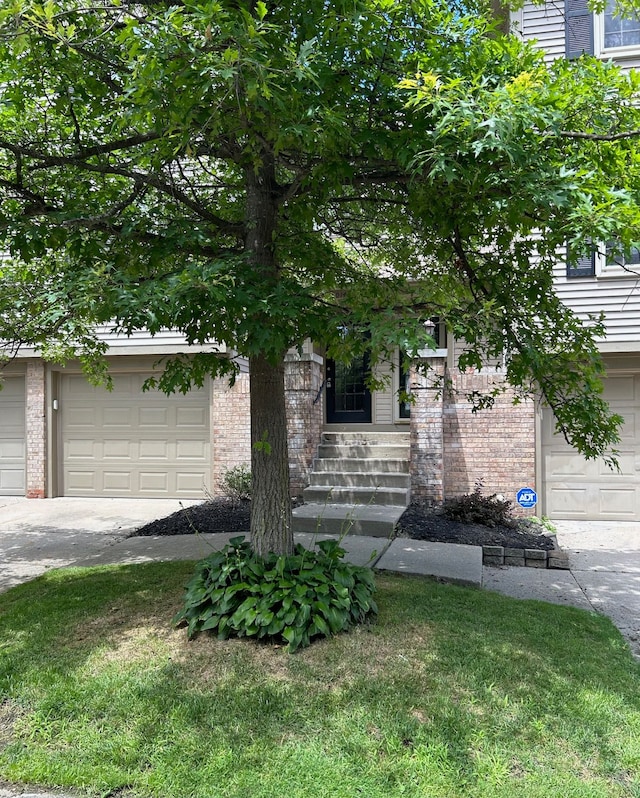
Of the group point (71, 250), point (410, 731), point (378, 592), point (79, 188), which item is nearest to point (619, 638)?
point (378, 592)

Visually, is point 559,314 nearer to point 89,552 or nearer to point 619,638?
point 619,638

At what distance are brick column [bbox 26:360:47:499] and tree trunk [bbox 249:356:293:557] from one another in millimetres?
7945

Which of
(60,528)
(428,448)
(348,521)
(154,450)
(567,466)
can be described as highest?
(428,448)

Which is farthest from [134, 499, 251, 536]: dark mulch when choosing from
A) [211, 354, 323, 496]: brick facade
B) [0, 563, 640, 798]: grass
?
[0, 563, 640, 798]: grass

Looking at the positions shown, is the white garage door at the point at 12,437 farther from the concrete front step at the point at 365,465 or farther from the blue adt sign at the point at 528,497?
the blue adt sign at the point at 528,497

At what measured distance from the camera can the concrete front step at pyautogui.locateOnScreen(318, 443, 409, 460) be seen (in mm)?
9070

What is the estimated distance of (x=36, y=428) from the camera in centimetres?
1085

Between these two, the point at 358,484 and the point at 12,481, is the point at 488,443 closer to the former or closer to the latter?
the point at 358,484

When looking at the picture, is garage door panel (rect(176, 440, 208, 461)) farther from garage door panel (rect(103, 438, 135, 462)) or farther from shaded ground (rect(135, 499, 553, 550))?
shaded ground (rect(135, 499, 553, 550))

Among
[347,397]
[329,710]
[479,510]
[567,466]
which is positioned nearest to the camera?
[329,710]

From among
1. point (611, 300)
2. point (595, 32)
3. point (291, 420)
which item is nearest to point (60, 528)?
point (291, 420)

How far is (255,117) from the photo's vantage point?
10.8ft

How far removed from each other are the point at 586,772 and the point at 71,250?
13.2ft

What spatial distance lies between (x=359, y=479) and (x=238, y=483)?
6.60 feet
